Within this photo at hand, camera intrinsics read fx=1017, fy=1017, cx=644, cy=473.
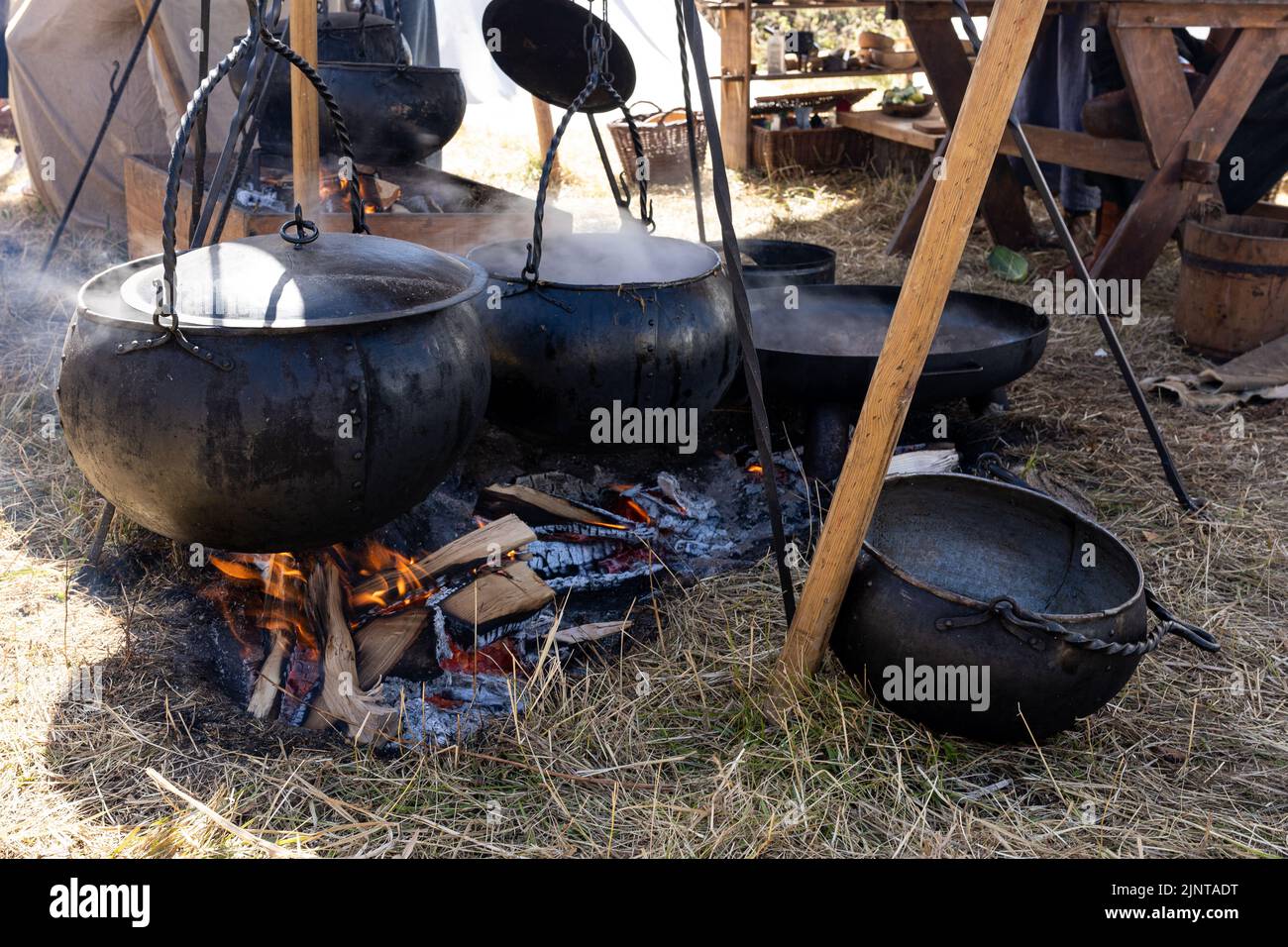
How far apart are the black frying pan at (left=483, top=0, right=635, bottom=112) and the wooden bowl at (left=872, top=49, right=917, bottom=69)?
6306 millimetres

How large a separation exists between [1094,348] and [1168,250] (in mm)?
2327

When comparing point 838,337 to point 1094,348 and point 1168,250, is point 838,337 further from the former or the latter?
point 1168,250

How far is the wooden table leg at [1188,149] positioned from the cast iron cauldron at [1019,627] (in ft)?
10.1

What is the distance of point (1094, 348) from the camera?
18.2 ft

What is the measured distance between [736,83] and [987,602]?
8.04 m

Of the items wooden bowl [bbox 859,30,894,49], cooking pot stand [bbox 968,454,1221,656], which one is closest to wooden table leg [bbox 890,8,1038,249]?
wooden bowl [bbox 859,30,894,49]

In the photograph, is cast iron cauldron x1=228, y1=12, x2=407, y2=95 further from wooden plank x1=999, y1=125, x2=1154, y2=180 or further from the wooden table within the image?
the wooden table

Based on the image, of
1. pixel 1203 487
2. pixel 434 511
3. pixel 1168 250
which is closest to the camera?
pixel 434 511

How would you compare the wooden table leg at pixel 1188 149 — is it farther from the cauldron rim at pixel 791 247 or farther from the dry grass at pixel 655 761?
the dry grass at pixel 655 761

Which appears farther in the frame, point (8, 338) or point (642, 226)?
point (8, 338)

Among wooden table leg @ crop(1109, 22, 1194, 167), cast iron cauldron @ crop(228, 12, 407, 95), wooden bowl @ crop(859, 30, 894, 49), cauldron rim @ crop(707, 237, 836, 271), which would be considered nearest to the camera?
cauldron rim @ crop(707, 237, 836, 271)

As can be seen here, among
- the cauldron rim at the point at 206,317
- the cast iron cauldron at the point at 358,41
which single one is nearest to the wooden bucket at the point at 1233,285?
the cauldron rim at the point at 206,317

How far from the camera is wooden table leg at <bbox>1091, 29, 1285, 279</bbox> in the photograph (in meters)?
5.21
